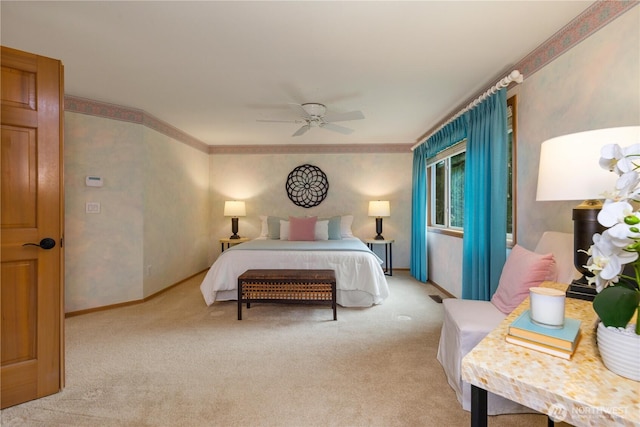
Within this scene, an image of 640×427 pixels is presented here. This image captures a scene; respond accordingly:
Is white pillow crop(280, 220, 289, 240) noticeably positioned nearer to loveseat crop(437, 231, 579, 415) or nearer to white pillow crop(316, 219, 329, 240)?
white pillow crop(316, 219, 329, 240)

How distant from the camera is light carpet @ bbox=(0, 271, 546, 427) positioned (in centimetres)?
153

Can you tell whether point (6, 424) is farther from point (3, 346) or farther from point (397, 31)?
point (397, 31)

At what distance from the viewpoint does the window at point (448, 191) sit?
3387 mm

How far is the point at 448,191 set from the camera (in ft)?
13.0

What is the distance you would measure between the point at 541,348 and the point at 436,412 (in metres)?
1.06

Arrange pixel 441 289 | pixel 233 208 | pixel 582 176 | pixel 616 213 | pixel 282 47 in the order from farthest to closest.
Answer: pixel 233 208 → pixel 441 289 → pixel 282 47 → pixel 582 176 → pixel 616 213

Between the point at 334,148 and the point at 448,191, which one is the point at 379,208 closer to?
the point at 448,191

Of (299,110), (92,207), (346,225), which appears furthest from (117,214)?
(346,225)

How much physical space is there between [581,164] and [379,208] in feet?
11.6

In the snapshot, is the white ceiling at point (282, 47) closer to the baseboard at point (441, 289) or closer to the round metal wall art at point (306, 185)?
the round metal wall art at point (306, 185)

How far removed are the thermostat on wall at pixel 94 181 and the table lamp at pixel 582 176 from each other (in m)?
3.96

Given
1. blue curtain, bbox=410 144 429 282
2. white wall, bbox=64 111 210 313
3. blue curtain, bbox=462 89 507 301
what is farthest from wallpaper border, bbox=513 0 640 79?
white wall, bbox=64 111 210 313

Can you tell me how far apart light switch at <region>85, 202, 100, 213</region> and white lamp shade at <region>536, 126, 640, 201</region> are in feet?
13.1

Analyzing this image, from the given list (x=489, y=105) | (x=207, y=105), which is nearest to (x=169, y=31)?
(x=207, y=105)
